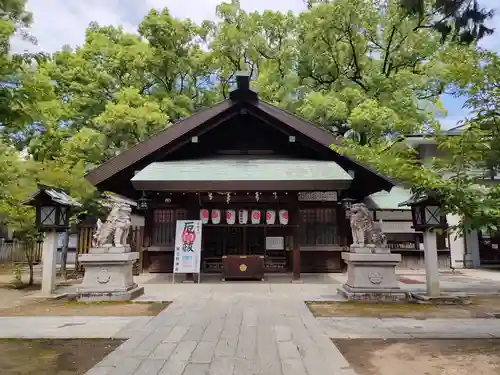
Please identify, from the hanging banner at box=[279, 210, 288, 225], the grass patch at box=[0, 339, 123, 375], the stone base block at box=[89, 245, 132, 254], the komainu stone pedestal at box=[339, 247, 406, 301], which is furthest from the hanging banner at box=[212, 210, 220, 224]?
the grass patch at box=[0, 339, 123, 375]

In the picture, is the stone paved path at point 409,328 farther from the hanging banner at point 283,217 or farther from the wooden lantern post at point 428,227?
the hanging banner at point 283,217

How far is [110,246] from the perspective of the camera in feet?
31.4

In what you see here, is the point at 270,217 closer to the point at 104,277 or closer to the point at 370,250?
the point at 370,250

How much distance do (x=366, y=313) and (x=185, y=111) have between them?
1585 cm

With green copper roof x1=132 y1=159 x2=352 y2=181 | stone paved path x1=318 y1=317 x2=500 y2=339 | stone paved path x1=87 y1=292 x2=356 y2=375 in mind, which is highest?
green copper roof x1=132 y1=159 x2=352 y2=181

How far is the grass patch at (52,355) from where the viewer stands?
444cm

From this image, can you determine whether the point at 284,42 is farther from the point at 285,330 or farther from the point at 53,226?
the point at 285,330

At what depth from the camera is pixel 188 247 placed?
12008 millimetres

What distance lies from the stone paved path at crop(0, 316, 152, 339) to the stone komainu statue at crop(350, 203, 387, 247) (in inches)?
218

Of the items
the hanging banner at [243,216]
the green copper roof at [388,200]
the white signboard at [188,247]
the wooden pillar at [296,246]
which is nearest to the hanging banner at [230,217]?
the hanging banner at [243,216]

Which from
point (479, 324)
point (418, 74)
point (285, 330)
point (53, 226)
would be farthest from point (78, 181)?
point (418, 74)

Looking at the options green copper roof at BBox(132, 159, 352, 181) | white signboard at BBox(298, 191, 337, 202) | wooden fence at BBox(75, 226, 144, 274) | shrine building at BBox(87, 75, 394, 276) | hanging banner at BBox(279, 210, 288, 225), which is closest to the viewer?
green copper roof at BBox(132, 159, 352, 181)

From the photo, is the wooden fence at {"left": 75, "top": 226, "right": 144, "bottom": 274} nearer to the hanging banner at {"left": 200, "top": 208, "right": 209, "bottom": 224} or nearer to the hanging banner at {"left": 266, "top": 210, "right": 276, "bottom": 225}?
the hanging banner at {"left": 200, "top": 208, "right": 209, "bottom": 224}

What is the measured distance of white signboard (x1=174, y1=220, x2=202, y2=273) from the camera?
11914mm
